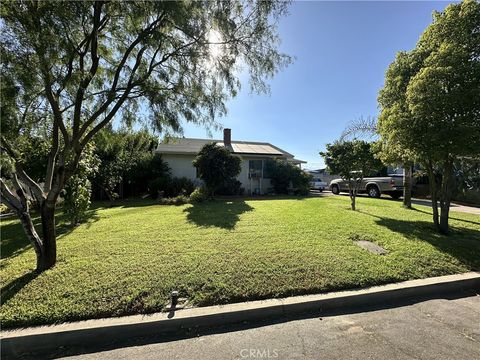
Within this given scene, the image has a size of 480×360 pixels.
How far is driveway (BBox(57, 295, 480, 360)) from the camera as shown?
2703mm

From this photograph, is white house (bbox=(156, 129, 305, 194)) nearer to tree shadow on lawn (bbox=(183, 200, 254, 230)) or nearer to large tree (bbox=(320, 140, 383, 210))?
large tree (bbox=(320, 140, 383, 210))

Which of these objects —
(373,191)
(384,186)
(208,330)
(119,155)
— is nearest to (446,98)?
(208,330)

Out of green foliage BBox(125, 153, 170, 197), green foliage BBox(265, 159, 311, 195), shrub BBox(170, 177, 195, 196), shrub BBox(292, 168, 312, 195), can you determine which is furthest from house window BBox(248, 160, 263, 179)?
green foliage BBox(125, 153, 170, 197)

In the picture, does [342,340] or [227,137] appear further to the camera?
[227,137]

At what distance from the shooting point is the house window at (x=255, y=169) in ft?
59.3

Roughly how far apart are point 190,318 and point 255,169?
15374 millimetres

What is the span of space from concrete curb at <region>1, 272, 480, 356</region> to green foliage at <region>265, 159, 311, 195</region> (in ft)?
44.0

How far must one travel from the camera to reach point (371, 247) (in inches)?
223

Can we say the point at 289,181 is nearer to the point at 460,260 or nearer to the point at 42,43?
the point at 460,260

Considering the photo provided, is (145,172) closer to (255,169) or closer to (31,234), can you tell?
(255,169)

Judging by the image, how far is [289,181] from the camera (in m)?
17.6

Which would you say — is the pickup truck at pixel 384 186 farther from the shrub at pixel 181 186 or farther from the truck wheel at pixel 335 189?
the shrub at pixel 181 186

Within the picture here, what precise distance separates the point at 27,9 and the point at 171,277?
4264 mm

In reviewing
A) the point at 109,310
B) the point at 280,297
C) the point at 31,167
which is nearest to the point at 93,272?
the point at 109,310
